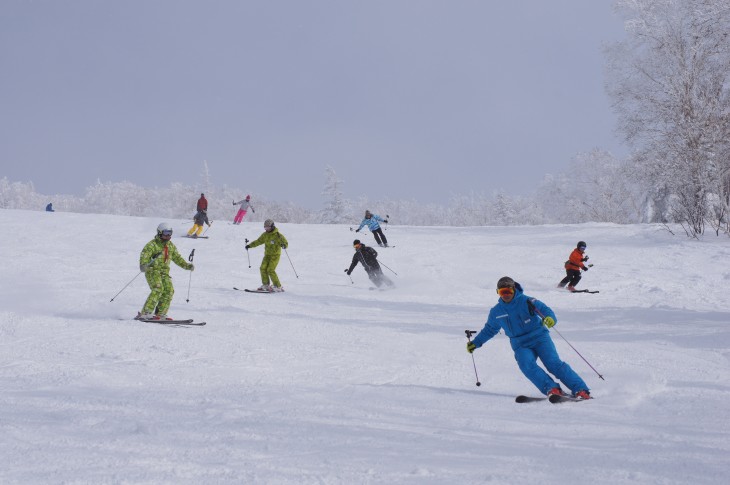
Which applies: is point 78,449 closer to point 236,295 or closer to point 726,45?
point 236,295

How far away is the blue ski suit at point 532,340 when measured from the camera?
5426 millimetres

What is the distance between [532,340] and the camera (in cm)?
570

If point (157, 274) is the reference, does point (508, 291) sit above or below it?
above

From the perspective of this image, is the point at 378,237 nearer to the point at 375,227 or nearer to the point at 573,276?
the point at 375,227

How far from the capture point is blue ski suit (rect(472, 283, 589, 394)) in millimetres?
5426

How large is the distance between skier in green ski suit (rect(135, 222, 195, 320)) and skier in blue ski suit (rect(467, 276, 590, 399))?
5.93 m

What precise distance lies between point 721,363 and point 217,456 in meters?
6.14

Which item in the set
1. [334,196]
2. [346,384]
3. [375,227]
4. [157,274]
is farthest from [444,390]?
[334,196]

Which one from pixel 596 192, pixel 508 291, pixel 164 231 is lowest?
pixel 508 291

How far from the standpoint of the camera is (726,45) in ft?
68.7

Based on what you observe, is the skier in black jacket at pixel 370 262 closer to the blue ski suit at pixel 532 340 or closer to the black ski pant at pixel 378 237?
the black ski pant at pixel 378 237

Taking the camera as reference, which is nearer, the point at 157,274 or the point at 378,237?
the point at 157,274

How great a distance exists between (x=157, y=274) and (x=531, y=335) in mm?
6648

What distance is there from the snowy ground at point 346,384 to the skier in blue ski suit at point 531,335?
12.5 inches
